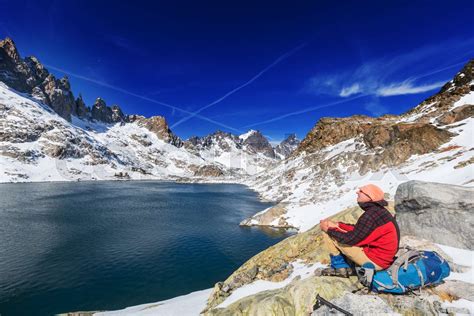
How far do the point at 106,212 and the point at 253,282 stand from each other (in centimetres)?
6159

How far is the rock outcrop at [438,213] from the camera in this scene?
10312 mm

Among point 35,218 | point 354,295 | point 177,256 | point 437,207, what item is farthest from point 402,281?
point 35,218

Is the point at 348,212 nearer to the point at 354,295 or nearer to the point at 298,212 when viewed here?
the point at 354,295

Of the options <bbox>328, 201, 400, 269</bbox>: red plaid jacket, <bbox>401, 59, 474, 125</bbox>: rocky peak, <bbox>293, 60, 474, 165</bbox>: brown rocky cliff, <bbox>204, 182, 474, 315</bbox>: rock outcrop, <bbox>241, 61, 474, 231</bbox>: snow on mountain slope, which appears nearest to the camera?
<bbox>204, 182, 474, 315</bbox>: rock outcrop

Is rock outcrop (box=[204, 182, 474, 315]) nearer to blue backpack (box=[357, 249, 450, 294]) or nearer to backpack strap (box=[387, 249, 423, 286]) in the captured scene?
blue backpack (box=[357, 249, 450, 294])

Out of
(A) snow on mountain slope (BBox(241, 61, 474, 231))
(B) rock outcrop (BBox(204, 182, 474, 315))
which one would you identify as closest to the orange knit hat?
(B) rock outcrop (BBox(204, 182, 474, 315))

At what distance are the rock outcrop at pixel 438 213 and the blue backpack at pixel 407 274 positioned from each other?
3.37m

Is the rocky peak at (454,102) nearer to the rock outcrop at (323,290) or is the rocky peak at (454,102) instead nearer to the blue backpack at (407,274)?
the rock outcrop at (323,290)

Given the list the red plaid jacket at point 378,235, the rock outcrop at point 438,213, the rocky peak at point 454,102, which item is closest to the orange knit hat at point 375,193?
the red plaid jacket at point 378,235

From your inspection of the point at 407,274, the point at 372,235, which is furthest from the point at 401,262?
the point at 372,235

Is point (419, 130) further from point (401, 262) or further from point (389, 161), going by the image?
point (401, 262)

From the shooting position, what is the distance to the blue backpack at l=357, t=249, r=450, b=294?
7.80 metres

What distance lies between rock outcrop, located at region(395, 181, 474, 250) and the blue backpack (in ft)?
11.0

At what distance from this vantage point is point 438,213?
434 inches
